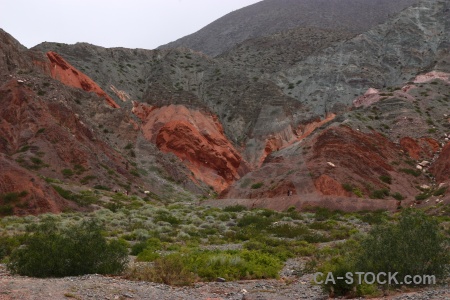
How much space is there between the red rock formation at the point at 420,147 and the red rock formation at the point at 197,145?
25.6 meters

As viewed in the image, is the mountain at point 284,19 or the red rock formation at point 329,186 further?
the mountain at point 284,19

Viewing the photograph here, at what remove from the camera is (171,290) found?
12.7 metres

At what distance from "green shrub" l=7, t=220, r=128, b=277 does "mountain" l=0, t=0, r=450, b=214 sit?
18293 mm

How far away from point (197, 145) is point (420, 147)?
3099 centimetres

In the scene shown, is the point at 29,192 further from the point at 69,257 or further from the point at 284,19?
the point at 284,19

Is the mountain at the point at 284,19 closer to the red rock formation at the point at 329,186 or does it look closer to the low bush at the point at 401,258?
the red rock formation at the point at 329,186

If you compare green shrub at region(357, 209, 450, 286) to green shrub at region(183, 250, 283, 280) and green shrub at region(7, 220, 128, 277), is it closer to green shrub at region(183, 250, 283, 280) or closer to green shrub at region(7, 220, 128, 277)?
green shrub at region(183, 250, 283, 280)

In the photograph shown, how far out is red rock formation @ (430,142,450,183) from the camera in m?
43.7

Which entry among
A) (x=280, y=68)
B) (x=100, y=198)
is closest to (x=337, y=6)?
(x=280, y=68)

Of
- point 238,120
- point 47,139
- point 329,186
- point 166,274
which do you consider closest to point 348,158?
point 329,186

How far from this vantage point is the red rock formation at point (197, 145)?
72062mm

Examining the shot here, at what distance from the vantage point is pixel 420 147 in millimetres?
49594

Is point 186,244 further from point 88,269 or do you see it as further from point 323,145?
point 323,145


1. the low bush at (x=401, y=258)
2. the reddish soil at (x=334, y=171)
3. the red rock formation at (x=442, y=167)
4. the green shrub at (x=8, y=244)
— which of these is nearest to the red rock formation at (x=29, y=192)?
the green shrub at (x=8, y=244)
